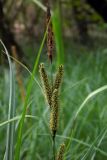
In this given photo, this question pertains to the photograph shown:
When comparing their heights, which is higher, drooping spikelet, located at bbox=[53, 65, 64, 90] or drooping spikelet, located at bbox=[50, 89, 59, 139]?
drooping spikelet, located at bbox=[53, 65, 64, 90]

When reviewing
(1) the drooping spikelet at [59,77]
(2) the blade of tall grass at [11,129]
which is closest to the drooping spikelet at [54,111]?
(1) the drooping spikelet at [59,77]

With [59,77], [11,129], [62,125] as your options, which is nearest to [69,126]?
Answer: [62,125]

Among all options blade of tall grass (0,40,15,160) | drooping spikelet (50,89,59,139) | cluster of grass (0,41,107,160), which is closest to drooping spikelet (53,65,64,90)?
drooping spikelet (50,89,59,139)

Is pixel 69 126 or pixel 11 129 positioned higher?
pixel 69 126

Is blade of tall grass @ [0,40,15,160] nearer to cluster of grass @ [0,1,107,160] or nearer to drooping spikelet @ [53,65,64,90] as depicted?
cluster of grass @ [0,1,107,160]

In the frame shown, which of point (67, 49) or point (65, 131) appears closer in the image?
point (65, 131)

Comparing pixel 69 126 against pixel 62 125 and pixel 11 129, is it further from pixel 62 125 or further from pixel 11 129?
pixel 11 129

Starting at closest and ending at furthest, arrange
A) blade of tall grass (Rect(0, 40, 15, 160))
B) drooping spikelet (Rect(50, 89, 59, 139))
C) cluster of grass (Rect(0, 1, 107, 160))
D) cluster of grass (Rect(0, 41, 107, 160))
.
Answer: drooping spikelet (Rect(50, 89, 59, 139)), blade of tall grass (Rect(0, 40, 15, 160)), cluster of grass (Rect(0, 1, 107, 160)), cluster of grass (Rect(0, 41, 107, 160))

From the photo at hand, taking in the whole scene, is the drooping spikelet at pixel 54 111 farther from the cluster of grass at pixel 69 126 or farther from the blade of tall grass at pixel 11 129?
the cluster of grass at pixel 69 126

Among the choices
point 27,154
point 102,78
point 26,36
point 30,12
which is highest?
point 30,12

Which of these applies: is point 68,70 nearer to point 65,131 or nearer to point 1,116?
point 1,116

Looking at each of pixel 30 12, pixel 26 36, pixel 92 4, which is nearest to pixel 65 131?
pixel 92 4
